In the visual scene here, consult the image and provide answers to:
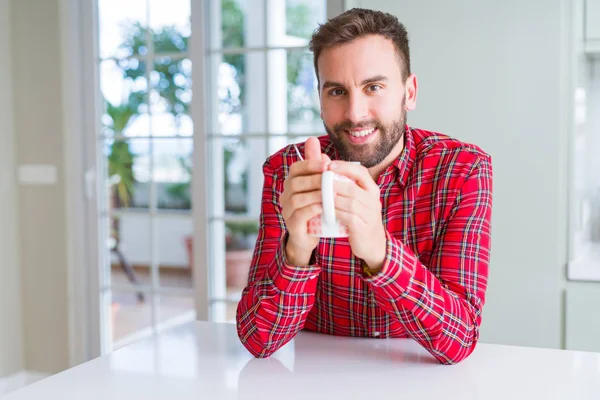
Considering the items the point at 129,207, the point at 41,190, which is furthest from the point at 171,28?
the point at 41,190

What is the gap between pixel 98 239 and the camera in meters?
3.37

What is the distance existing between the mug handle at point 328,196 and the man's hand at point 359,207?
0.06m

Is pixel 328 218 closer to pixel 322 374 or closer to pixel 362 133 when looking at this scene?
pixel 322 374

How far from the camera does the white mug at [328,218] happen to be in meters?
0.94

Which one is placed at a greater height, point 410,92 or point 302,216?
point 410,92

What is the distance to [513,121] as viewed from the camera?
89.1 inches

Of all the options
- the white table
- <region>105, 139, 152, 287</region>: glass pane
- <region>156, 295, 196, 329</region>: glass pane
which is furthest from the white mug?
<region>105, 139, 152, 287</region>: glass pane

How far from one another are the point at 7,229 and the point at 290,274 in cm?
263

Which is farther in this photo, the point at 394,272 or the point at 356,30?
the point at 356,30

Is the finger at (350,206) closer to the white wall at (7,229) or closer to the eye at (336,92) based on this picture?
the eye at (336,92)

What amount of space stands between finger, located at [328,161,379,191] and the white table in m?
0.30

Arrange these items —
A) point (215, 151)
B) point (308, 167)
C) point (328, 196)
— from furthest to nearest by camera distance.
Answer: point (215, 151) < point (308, 167) < point (328, 196)

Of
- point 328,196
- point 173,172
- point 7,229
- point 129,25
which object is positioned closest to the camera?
point 328,196

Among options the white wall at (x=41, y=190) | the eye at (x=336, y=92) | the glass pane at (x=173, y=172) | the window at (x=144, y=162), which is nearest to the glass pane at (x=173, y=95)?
the window at (x=144, y=162)
